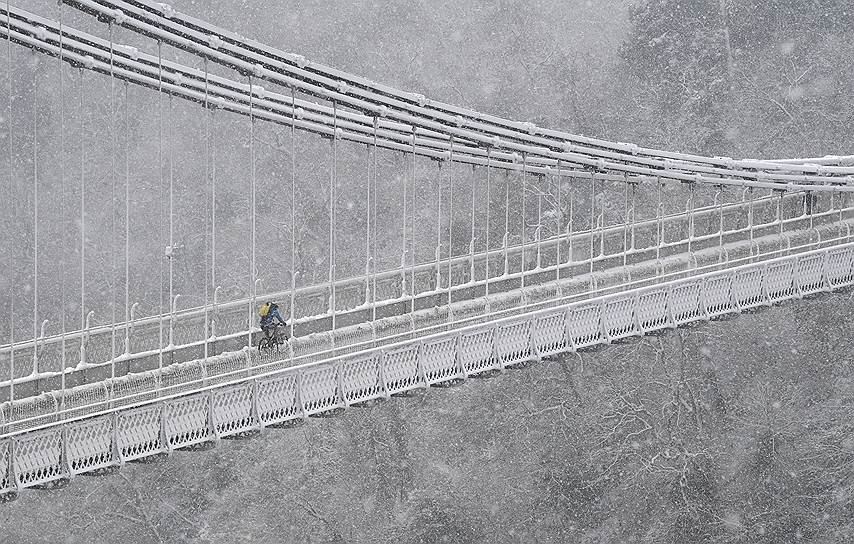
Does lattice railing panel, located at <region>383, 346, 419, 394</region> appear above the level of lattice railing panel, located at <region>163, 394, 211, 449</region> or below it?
above

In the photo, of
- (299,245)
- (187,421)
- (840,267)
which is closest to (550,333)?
(187,421)

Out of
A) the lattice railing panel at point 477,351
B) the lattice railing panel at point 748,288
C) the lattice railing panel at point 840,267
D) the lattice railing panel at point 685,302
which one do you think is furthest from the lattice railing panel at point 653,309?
the lattice railing panel at point 840,267

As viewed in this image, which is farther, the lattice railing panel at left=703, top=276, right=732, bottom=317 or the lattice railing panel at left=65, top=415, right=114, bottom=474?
the lattice railing panel at left=703, top=276, right=732, bottom=317

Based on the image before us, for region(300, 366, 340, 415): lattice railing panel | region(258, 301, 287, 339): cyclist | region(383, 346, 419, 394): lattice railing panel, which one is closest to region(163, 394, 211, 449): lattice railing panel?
region(300, 366, 340, 415): lattice railing panel

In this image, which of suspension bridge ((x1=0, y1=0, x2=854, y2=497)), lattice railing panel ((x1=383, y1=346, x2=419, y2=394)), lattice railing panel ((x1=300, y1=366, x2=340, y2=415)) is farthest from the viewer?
lattice railing panel ((x1=383, y1=346, x2=419, y2=394))

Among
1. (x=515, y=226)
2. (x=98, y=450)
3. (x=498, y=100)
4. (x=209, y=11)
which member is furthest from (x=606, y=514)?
(x=98, y=450)

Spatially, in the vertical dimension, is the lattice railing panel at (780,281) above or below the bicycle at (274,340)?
above

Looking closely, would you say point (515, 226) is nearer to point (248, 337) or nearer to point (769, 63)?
point (769, 63)

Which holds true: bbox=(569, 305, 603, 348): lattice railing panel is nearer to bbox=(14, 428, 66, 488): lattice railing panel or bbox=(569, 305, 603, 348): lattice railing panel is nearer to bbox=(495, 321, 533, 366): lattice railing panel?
bbox=(495, 321, 533, 366): lattice railing panel

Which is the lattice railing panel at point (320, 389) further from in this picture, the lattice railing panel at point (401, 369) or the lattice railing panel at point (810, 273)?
the lattice railing panel at point (810, 273)

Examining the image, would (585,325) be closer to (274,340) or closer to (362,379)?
(362,379)
